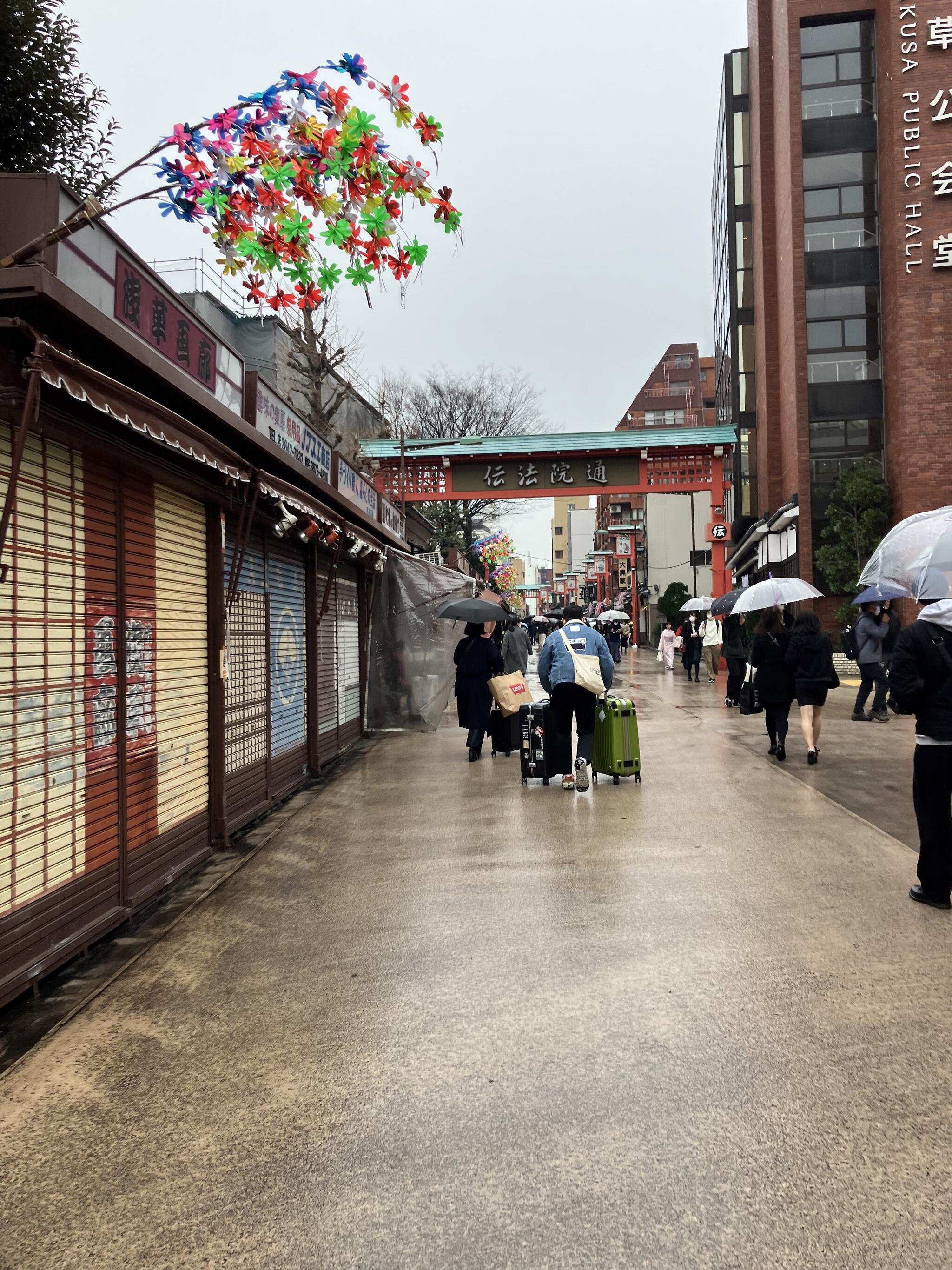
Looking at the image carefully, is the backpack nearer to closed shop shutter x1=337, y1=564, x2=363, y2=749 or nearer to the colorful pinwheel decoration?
closed shop shutter x1=337, y1=564, x2=363, y2=749

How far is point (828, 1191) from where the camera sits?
9.45ft

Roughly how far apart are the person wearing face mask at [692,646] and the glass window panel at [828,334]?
27.7 ft

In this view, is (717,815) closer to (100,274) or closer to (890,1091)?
(890,1091)

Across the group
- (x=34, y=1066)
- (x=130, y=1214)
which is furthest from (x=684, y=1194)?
(x=34, y=1066)

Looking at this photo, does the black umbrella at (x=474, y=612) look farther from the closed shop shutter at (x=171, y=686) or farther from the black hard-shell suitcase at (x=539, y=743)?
the closed shop shutter at (x=171, y=686)

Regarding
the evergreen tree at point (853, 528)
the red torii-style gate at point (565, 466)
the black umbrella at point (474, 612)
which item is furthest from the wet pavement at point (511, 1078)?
the red torii-style gate at point (565, 466)

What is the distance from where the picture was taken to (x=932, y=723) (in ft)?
18.9

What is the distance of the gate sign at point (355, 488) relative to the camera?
12.3 meters

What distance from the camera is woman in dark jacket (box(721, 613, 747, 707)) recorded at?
17609 millimetres

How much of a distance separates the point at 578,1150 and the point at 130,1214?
134 cm

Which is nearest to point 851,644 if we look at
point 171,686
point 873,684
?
point 873,684

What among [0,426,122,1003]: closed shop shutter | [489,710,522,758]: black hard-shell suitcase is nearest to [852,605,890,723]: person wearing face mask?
[489,710,522,758]: black hard-shell suitcase

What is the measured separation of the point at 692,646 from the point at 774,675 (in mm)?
15440

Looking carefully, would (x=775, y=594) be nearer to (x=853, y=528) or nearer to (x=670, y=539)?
(x=853, y=528)
